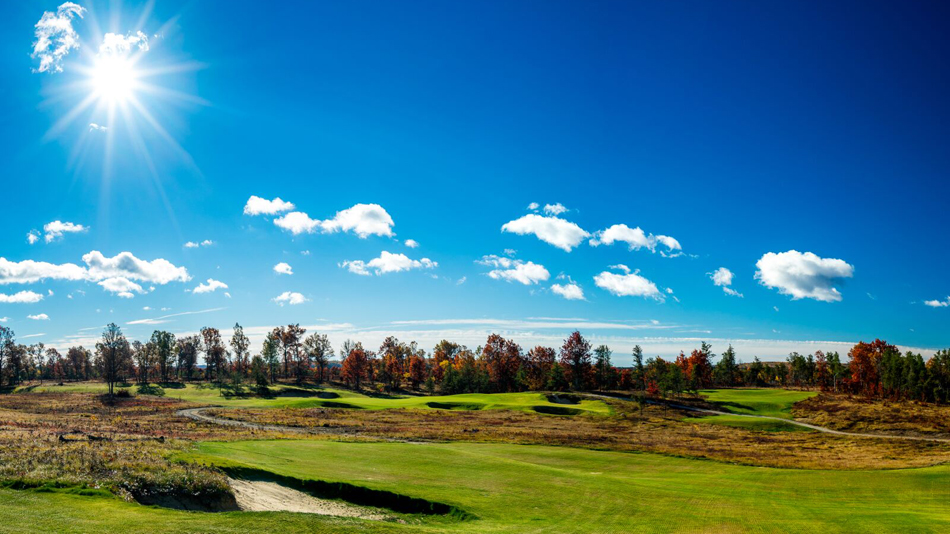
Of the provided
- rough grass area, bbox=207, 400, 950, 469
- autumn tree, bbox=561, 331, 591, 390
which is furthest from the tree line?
rough grass area, bbox=207, 400, 950, 469

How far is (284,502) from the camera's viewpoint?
75.4 ft

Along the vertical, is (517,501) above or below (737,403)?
above

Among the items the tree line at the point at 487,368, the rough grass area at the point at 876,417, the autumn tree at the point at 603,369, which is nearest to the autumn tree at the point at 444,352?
the tree line at the point at 487,368

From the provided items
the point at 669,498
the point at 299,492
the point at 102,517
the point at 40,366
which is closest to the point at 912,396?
the point at 669,498

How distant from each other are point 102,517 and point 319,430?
45.3m

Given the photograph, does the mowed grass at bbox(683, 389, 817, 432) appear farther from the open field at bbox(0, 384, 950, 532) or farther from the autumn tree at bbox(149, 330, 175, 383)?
the autumn tree at bbox(149, 330, 175, 383)

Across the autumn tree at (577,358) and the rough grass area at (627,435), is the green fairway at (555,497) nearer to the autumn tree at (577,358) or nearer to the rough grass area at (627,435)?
the rough grass area at (627,435)

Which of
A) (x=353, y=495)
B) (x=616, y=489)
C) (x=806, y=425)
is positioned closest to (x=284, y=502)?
(x=353, y=495)

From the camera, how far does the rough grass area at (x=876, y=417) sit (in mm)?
71688

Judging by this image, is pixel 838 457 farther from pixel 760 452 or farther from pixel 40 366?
pixel 40 366

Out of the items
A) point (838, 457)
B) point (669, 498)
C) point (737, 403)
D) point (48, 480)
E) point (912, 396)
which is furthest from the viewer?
point (912, 396)

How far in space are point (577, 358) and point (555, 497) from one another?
107709 millimetres

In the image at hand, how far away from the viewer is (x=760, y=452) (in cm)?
5153

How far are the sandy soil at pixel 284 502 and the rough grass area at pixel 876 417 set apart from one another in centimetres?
8450
